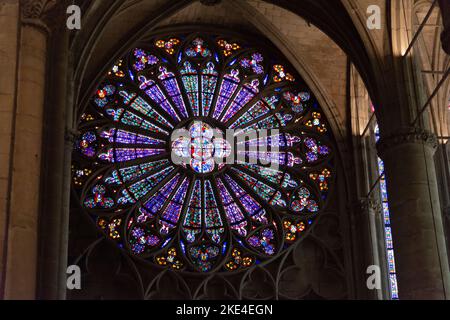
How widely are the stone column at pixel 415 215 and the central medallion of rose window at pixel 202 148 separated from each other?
5.02 metres

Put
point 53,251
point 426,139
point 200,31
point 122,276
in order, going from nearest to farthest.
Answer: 1. point 53,251
2. point 426,139
3. point 122,276
4. point 200,31

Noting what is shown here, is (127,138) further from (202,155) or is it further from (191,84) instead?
(191,84)

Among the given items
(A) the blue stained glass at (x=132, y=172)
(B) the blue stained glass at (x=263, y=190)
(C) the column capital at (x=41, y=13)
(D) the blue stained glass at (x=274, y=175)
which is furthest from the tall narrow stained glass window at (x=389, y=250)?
(C) the column capital at (x=41, y=13)

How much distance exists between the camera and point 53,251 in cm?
1170

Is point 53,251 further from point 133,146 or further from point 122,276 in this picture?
point 133,146

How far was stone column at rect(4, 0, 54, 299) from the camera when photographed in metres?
9.88

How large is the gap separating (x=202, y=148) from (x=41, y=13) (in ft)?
34.2

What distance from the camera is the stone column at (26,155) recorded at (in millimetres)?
9883

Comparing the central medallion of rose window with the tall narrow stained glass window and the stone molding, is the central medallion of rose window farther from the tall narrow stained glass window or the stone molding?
the tall narrow stained glass window

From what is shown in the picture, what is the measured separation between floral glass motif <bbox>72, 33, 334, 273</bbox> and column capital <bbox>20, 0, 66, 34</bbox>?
8.73m

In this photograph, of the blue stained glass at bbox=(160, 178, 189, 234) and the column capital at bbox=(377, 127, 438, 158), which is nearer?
the column capital at bbox=(377, 127, 438, 158)

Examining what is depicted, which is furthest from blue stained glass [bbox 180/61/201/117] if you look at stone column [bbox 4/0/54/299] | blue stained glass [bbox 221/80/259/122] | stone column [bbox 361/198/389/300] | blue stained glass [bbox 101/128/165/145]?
stone column [bbox 4/0/54/299]

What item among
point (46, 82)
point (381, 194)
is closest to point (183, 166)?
point (381, 194)

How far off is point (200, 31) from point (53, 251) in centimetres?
1147
